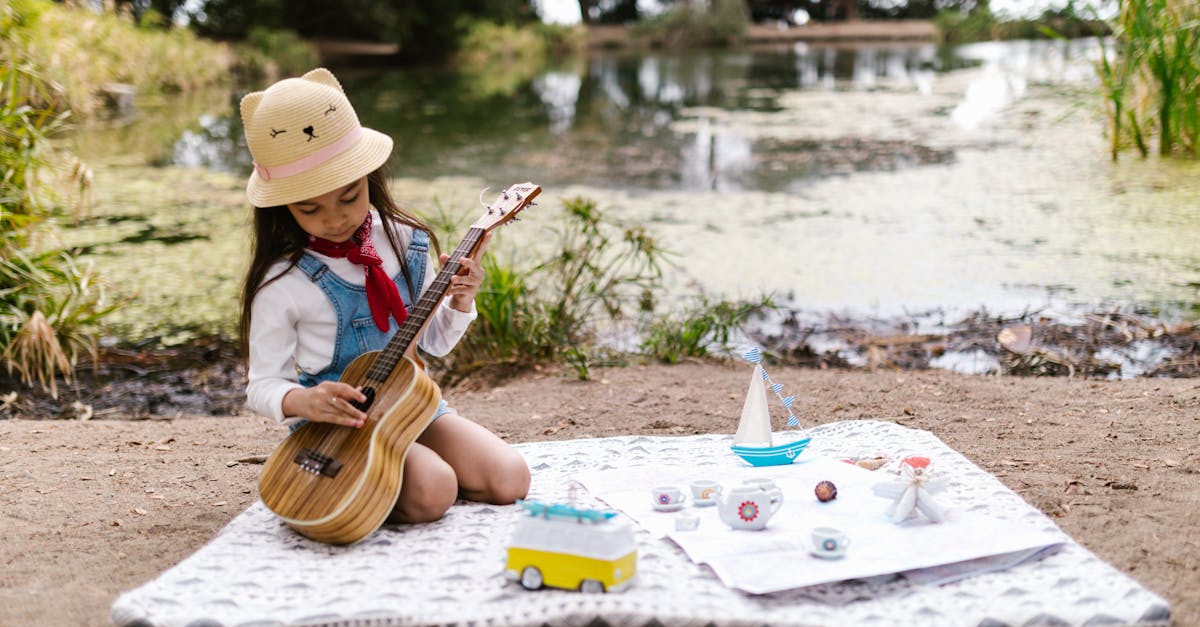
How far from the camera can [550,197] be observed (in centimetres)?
704

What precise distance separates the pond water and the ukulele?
274cm

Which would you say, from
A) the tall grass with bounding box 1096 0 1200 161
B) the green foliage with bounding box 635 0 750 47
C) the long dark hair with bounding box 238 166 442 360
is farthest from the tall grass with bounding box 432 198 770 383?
the green foliage with bounding box 635 0 750 47

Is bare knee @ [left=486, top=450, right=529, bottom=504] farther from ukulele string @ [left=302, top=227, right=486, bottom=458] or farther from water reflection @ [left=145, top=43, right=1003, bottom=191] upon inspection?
water reflection @ [left=145, top=43, right=1003, bottom=191]

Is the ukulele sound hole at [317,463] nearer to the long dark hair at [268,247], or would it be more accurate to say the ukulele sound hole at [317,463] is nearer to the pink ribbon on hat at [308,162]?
the long dark hair at [268,247]

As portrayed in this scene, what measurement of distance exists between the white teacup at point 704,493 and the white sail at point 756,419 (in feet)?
0.95

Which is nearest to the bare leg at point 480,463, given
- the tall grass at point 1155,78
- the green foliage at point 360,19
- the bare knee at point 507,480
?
the bare knee at point 507,480

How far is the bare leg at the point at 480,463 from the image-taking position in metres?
2.57

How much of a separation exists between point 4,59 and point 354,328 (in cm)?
346

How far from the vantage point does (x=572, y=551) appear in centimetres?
202

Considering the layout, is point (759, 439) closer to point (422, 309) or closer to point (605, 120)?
point (422, 309)

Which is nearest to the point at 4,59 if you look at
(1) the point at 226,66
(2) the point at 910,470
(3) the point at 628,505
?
(3) the point at 628,505

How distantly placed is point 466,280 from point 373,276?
0.69 feet

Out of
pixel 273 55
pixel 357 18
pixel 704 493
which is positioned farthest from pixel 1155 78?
pixel 357 18

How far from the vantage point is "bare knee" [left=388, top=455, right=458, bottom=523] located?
242cm
